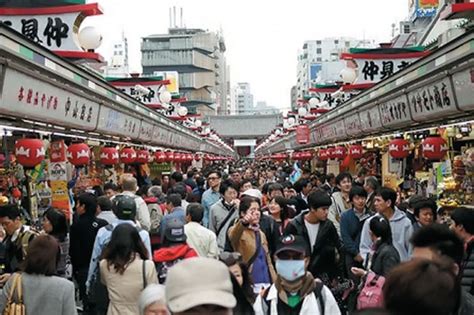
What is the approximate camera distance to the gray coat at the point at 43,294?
5.35 metres

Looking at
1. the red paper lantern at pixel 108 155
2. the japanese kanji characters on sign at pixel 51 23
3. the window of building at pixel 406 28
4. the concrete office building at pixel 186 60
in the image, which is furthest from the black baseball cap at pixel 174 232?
the concrete office building at pixel 186 60

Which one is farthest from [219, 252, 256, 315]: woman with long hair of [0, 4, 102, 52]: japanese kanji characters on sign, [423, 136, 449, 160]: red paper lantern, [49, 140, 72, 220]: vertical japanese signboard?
[0, 4, 102, 52]: japanese kanji characters on sign

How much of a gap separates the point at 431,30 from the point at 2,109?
27147 millimetres

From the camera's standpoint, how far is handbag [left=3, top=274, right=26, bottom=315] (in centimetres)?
535

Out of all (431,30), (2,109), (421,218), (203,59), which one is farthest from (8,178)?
(203,59)

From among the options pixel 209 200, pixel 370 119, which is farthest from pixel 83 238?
pixel 370 119

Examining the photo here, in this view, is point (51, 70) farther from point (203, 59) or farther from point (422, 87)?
point (203, 59)

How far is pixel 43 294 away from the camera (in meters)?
5.35

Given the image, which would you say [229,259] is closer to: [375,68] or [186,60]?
[375,68]

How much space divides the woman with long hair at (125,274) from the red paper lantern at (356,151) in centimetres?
1635

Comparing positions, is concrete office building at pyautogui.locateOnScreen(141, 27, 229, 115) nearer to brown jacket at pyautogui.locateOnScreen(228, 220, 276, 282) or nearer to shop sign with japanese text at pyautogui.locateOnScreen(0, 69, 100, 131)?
shop sign with japanese text at pyautogui.locateOnScreen(0, 69, 100, 131)

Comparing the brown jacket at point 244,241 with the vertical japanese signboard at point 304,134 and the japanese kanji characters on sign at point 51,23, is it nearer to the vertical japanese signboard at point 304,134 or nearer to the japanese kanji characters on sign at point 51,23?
the japanese kanji characters on sign at point 51,23

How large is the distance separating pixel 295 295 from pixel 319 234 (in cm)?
322

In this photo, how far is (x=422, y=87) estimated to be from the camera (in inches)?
468
